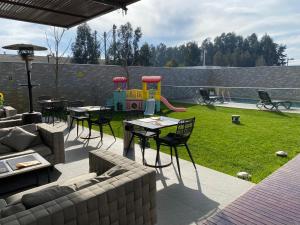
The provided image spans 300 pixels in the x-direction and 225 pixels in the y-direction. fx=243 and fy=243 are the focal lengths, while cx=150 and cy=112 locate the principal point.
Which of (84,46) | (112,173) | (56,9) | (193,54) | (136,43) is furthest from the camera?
(193,54)

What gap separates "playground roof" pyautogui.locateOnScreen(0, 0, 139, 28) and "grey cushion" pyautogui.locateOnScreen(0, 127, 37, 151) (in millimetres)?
1966

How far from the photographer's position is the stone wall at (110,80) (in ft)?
33.7

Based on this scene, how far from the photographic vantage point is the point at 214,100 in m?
13.4

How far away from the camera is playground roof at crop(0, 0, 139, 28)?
3538 mm

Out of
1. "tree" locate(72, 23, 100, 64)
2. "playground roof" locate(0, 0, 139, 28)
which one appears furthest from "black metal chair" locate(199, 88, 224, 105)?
"tree" locate(72, 23, 100, 64)

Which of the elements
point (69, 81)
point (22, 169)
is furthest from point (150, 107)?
point (22, 169)

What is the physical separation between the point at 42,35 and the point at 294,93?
47.0 feet

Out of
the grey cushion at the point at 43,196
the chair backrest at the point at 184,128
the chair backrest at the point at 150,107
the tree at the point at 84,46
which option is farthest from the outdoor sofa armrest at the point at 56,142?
the tree at the point at 84,46

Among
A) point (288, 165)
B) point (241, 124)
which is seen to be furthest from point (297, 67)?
point (288, 165)

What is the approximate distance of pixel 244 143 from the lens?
571 cm

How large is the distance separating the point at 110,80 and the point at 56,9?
368 inches

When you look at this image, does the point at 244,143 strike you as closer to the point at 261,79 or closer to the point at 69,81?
the point at 69,81

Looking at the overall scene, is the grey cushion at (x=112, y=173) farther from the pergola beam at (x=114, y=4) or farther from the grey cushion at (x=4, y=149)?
the grey cushion at (x=4, y=149)

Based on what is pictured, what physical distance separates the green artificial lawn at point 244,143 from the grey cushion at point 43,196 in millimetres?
2874
